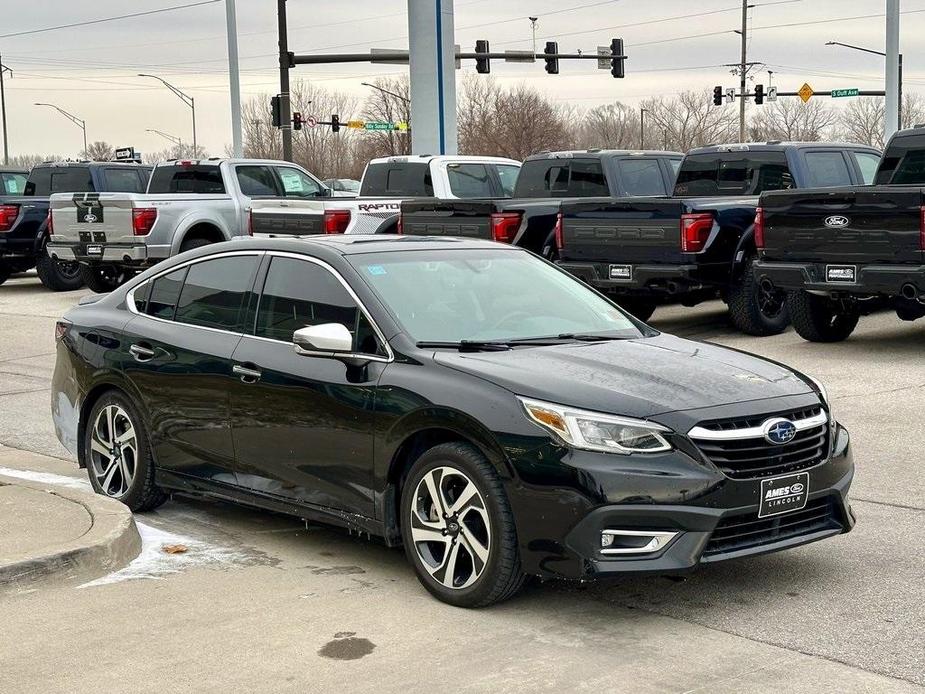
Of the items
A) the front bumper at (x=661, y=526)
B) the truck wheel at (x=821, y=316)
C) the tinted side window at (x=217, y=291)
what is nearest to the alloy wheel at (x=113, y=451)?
the tinted side window at (x=217, y=291)

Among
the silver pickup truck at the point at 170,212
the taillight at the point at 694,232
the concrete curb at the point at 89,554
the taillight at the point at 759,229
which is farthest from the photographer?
the silver pickup truck at the point at 170,212

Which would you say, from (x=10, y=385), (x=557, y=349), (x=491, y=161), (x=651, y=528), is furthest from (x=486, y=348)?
(x=491, y=161)

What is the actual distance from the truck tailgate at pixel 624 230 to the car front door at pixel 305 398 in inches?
324

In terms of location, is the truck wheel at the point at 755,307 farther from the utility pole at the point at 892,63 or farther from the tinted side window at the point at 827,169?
the utility pole at the point at 892,63

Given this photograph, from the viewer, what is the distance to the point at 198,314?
7.34 meters

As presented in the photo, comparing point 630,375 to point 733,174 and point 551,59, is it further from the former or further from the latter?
point 551,59

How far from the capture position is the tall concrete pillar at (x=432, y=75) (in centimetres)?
2631

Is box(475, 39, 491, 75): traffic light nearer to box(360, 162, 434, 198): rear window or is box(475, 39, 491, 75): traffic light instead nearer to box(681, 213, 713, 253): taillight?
box(360, 162, 434, 198): rear window

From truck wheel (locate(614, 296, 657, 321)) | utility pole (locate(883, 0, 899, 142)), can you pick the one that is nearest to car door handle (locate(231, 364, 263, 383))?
truck wheel (locate(614, 296, 657, 321))

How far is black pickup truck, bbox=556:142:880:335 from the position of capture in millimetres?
14539

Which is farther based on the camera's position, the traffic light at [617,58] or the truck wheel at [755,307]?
the traffic light at [617,58]

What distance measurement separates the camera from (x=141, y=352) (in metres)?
7.46

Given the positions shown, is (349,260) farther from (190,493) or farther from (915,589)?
(915,589)

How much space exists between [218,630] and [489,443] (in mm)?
1331
